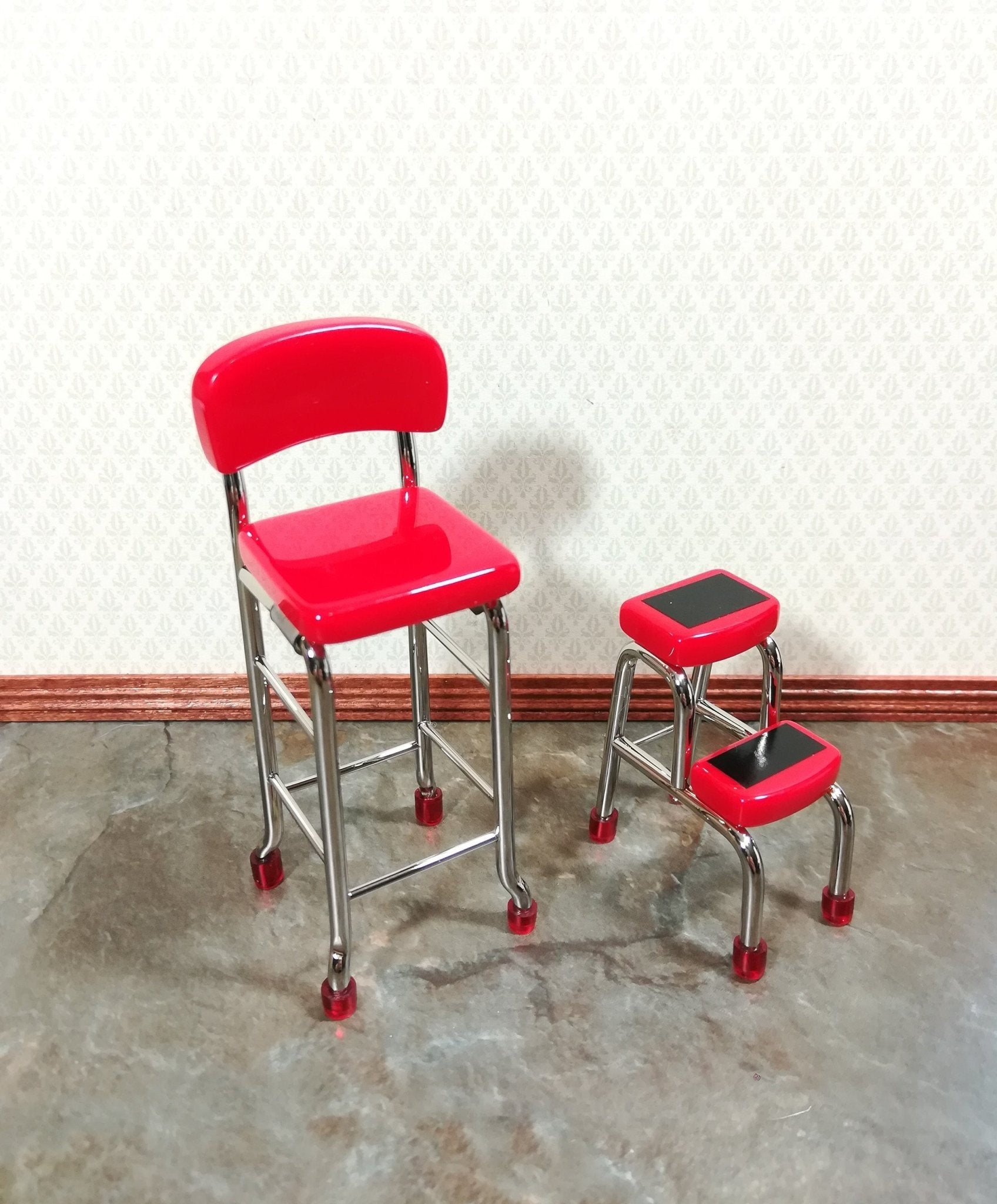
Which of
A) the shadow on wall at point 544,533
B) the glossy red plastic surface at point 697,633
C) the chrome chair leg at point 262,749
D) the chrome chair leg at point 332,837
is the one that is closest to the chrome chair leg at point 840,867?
the glossy red plastic surface at point 697,633

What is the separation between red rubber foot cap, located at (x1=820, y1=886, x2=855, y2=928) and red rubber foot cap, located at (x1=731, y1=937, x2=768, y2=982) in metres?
0.17

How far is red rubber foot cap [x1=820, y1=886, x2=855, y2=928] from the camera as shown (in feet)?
6.96

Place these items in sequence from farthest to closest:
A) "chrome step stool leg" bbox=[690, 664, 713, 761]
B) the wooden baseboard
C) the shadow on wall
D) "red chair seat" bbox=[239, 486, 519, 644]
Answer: the wooden baseboard < the shadow on wall < "chrome step stool leg" bbox=[690, 664, 713, 761] < "red chair seat" bbox=[239, 486, 519, 644]

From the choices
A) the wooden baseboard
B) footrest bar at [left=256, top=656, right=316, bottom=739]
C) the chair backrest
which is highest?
the chair backrest

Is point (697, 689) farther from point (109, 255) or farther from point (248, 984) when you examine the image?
point (109, 255)

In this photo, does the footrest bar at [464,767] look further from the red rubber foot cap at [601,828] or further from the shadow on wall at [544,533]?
the shadow on wall at [544,533]

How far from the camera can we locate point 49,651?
2.70m

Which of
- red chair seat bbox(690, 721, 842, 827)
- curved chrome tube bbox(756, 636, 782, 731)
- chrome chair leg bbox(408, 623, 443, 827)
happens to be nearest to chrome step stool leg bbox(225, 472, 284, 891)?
chrome chair leg bbox(408, 623, 443, 827)

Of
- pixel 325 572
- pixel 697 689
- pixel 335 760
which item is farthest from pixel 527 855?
pixel 325 572

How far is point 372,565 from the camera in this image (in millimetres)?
1777

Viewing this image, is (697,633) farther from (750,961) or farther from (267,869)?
(267,869)

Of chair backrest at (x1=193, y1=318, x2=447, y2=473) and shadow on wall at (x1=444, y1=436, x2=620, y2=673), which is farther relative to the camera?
shadow on wall at (x1=444, y1=436, x2=620, y2=673)

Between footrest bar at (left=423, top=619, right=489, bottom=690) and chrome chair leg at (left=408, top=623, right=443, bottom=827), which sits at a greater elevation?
footrest bar at (left=423, top=619, right=489, bottom=690)

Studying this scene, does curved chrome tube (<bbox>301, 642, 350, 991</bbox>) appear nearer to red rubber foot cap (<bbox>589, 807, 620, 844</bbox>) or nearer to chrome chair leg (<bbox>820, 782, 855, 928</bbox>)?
red rubber foot cap (<bbox>589, 807, 620, 844</bbox>)
